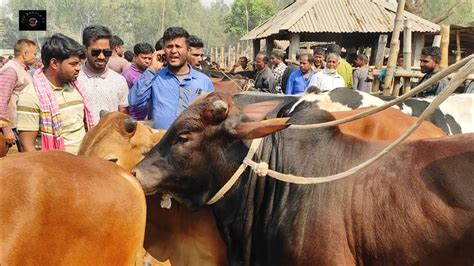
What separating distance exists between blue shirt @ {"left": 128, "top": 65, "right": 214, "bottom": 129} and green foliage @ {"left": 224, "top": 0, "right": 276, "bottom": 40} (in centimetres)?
6563

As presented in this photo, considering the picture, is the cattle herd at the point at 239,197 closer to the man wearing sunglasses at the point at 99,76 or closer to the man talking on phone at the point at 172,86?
the man talking on phone at the point at 172,86

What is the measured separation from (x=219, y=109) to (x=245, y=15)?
222ft

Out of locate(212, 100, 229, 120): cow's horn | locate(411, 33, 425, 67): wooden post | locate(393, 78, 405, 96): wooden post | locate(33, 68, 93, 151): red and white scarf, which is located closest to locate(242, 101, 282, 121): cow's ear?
locate(212, 100, 229, 120): cow's horn

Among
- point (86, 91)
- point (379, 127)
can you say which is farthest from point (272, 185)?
point (86, 91)

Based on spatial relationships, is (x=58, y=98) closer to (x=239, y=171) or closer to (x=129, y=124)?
(x=129, y=124)

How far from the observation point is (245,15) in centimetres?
6869

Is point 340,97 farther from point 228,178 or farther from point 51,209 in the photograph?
Answer: point 51,209

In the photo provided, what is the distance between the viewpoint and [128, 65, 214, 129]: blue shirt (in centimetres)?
398

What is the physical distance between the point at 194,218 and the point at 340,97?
6.45 feet

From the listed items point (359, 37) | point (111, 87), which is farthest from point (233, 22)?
point (111, 87)

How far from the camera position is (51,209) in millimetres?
2125

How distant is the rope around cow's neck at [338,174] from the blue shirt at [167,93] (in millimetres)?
1275

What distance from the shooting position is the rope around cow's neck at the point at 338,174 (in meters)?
2.35

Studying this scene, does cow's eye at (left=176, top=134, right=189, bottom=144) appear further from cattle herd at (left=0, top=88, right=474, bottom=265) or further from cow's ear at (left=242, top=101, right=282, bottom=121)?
cow's ear at (left=242, top=101, right=282, bottom=121)
